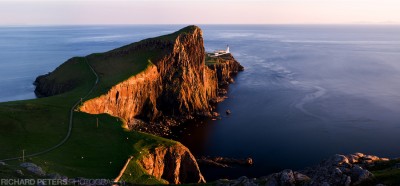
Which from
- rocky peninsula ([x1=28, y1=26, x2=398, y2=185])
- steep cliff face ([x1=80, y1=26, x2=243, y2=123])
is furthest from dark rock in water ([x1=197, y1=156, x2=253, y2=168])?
steep cliff face ([x1=80, y1=26, x2=243, y2=123])

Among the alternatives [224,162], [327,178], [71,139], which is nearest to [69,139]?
[71,139]

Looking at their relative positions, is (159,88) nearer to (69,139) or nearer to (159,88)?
(159,88)

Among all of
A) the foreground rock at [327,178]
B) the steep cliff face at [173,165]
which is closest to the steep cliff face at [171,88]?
the steep cliff face at [173,165]

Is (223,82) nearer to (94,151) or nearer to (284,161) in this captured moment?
(284,161)

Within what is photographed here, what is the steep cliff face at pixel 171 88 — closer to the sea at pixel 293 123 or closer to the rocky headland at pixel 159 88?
the rocky headland at pixel 159 88

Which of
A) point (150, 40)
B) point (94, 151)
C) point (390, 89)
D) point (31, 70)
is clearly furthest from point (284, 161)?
point (31, 70)

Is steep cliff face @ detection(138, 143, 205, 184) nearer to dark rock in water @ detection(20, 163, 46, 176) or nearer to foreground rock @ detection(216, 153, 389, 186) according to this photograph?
dark rock in water @ detection(20, 163, 46, 176)
